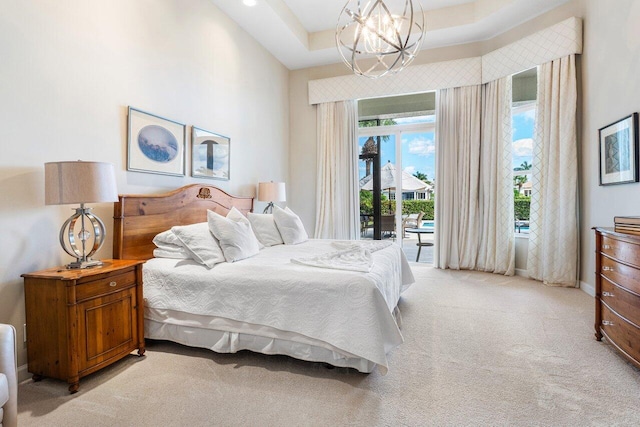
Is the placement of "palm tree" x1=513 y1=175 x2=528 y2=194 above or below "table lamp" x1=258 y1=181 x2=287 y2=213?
above

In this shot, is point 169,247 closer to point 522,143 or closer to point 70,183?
point 70,183

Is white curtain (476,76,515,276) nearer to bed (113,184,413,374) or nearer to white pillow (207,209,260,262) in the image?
bed (113,184,413,374)

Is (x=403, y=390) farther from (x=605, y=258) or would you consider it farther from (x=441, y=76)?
(x=441, y=76)

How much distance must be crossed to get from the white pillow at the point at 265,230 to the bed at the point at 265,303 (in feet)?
2.67

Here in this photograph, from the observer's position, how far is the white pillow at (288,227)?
3.72 metres

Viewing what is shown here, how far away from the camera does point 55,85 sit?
2207 mm

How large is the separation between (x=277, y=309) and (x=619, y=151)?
342cm

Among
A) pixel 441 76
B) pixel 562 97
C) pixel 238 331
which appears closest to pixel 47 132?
pixel 238 331

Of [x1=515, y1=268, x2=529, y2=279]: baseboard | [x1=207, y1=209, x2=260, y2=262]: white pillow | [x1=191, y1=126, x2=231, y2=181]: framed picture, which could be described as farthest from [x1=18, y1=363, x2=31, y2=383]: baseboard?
[x1=515, y1=268, x2=529, y2=279]: baseboard

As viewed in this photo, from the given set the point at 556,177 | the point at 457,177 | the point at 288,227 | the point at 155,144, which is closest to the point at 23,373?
the point at 155,144

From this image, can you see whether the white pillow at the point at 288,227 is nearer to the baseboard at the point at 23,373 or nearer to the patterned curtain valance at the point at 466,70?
the baseboard at the point at 23,373

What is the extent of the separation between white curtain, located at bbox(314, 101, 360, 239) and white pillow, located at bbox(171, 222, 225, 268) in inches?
117

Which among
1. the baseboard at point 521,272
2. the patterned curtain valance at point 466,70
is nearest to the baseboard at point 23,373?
the patterned curtain valance at point 466,70

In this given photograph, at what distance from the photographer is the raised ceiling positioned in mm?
4012
